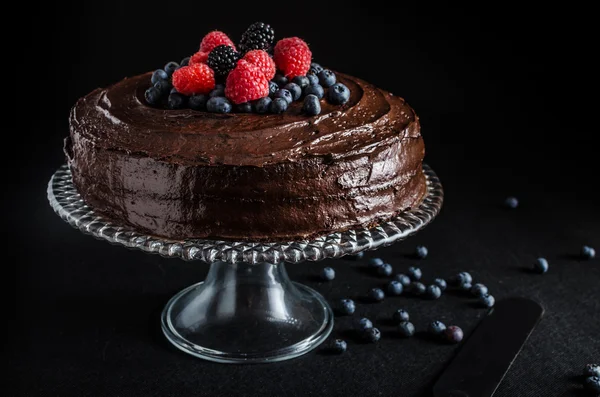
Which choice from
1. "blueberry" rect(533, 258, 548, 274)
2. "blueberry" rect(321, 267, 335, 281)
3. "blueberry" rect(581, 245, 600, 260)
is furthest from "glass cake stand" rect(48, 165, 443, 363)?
"blueberry" rect(581, 245, 600, 260)

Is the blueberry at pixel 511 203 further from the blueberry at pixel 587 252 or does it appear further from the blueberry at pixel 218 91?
the blueberry at pixel 218 91

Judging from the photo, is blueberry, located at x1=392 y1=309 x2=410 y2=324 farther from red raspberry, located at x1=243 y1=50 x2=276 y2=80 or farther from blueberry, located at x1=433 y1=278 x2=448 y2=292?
red raspberry, located at x1=243 y1=50 x2=276 y2=80

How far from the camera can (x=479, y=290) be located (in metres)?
3.47

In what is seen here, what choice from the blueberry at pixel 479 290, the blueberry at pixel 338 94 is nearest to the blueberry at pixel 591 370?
the blueberry at pixel 479 290

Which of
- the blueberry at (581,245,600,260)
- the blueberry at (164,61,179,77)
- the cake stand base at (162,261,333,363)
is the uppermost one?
the blueberry at (164,61,179,77)

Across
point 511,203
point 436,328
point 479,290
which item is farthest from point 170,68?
point 511,203

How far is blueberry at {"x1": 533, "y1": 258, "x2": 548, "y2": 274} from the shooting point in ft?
12.1

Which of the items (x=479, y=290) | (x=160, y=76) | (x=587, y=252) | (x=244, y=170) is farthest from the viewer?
(x=587, y=252)

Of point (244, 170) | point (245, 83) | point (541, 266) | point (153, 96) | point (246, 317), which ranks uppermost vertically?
point (245, 83)

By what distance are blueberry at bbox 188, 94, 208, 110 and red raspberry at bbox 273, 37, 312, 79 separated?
311mm

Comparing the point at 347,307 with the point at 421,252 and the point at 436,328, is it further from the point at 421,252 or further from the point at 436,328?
the point at 421,252

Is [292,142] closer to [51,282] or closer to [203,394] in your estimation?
[203,394]

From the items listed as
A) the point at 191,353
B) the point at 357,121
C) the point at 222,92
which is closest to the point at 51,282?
the point at 191,353

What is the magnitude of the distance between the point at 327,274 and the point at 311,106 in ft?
3.43
